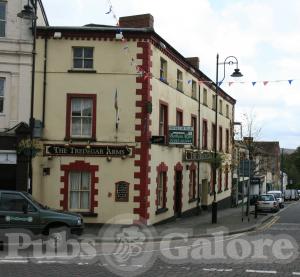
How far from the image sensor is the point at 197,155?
3397cm

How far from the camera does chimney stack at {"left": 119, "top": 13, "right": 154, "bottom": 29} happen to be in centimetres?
2622

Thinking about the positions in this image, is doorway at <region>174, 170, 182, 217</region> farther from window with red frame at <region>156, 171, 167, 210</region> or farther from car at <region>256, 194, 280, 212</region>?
car at <region>256, 194, 280, 212</region>

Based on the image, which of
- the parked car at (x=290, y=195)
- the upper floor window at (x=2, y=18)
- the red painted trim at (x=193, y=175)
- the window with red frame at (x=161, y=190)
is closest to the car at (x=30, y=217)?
the upper floor window at (x=2, y=18)

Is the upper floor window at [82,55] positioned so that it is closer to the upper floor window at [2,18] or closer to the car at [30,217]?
the upper floor window at [2,18]

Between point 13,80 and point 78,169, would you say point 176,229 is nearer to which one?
point 78,169

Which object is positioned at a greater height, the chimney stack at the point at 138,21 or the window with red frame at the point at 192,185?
the chimney stack at the point at 138,21

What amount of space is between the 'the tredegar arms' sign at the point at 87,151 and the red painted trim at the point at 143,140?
74 cm

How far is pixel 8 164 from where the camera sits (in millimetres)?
23891

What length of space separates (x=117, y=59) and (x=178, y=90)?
626cm

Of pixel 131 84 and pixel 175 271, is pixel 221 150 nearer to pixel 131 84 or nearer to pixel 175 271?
pixel 131 84

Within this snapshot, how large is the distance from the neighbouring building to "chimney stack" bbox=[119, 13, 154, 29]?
5.05m

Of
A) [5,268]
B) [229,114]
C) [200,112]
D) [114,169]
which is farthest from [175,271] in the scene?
[229,114]

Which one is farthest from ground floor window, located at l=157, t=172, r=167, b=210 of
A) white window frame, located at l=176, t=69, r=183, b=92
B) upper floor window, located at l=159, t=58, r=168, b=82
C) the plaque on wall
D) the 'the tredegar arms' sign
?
white window frame, located at l=176, t=69, r=183, b=92

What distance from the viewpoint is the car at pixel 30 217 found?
16703mm
